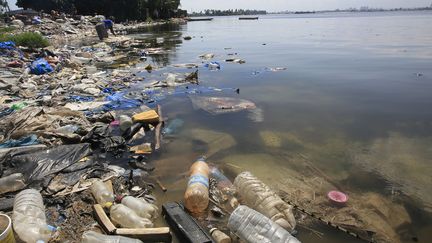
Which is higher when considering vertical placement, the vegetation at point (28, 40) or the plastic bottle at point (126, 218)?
the vegetation at point (28, 40)

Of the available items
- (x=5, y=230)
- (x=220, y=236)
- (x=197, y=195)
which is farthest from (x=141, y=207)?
(x=5, y=230)

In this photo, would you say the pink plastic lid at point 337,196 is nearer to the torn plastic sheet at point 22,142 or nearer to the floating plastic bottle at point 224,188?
the floating plastic bottle at point 224,188

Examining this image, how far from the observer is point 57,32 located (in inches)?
1264

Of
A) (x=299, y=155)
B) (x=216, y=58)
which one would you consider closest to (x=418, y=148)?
(x=299, y=155)

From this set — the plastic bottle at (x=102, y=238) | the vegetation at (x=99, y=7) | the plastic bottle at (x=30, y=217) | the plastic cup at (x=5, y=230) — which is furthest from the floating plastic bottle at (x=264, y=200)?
the vegetation at (x=99, y=7)

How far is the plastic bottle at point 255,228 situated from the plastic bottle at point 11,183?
312 cm

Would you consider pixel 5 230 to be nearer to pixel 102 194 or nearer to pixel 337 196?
pixel 102 194

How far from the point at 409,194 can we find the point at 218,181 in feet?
9.64

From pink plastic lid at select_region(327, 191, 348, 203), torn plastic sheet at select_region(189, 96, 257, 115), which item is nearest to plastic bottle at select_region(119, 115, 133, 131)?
torn plastic sheet at select_region(189, 96, 257, 115)

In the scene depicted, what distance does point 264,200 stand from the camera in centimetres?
420

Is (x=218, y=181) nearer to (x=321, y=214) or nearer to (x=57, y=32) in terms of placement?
(x=321, y=214)

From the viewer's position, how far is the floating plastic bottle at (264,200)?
390 cm

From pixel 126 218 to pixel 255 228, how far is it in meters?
1.60

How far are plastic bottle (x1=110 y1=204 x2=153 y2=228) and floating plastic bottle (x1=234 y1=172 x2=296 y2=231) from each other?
1447mm
